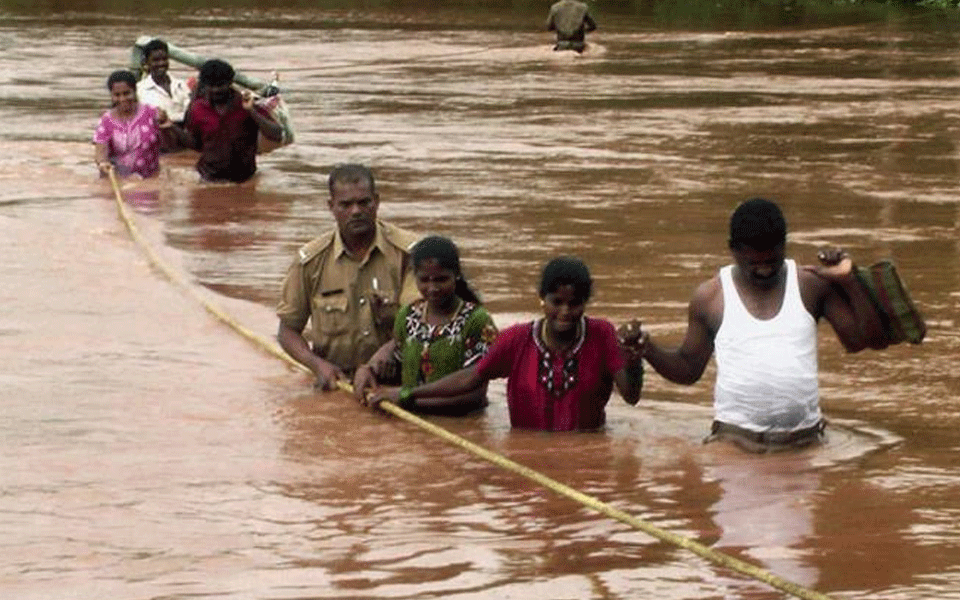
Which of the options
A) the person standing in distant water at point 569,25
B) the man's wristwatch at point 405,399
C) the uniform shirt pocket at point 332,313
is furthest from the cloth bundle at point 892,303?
the person standing in distant water at point 569,25

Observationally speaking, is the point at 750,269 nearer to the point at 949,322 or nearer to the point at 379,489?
the point at 379,489

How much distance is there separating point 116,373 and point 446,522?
3.11 metres

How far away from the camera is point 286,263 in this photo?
13242 millimetres

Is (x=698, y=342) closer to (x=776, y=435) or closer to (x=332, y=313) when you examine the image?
(x=776, y=435)

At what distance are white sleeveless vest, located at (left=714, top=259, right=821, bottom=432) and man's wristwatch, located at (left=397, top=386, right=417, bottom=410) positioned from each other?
4.41 ft

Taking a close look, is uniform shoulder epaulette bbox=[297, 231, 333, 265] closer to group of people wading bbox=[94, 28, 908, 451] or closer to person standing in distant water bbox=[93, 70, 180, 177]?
group of people wading bbox=[94, 28, 908, 451]

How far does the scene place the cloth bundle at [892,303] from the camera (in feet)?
25.1

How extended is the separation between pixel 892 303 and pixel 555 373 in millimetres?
1270

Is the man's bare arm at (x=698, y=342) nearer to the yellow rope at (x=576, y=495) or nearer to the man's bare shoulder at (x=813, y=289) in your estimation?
the man's bare shoulder at (x=813, y=289)

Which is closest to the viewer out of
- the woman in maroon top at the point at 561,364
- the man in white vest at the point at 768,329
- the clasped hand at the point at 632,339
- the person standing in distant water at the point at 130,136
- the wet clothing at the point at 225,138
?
the clasped hand at the point at 632,339

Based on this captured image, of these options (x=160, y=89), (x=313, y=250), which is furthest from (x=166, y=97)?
(x=313, y=250)

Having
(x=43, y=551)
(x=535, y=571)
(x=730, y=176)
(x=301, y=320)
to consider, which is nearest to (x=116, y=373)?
(x=301, y=320)

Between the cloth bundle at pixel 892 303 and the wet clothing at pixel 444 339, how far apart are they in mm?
1560

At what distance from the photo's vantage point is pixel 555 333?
820cm
